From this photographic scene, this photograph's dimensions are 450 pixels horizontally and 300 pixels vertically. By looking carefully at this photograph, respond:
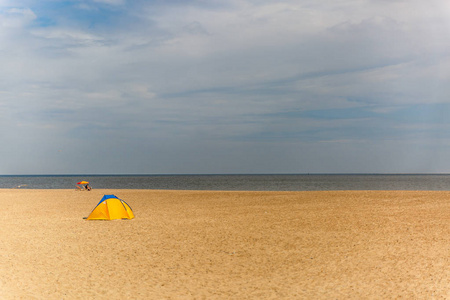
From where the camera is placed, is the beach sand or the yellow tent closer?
the beach sand

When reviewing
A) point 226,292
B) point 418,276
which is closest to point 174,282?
point 226,292

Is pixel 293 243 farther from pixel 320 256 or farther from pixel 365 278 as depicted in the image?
pixel 365 278

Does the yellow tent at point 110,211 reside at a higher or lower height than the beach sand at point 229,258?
higher

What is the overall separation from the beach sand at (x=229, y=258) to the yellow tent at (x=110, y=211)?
88 centimetres

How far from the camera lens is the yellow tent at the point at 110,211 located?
18453 millimetres

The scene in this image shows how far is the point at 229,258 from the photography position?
11.0 meters

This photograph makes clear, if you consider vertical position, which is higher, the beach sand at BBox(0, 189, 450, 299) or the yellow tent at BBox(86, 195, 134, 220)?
the yellow tent at BBox(86, 195, 134, 220)

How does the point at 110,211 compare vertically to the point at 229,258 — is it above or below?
above

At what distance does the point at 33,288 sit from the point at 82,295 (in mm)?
1265

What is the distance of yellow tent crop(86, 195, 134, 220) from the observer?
60.5 feet

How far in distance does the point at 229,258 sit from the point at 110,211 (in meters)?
9.39

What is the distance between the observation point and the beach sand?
8250 millimetres

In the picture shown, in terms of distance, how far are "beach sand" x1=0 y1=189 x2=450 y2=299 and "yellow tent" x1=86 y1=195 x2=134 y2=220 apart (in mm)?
885

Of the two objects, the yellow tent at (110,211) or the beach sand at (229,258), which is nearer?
the beach sand at (229,258)
